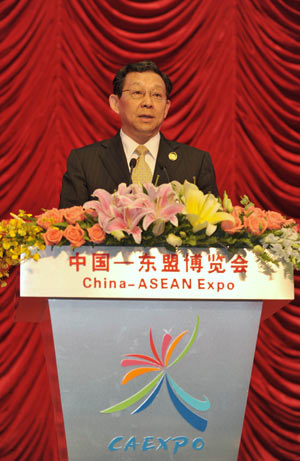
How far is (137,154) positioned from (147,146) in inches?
1.7

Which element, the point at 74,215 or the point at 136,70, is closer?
the point at 74,215

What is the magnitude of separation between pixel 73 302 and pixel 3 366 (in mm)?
1486

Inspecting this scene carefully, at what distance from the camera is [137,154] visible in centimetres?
175

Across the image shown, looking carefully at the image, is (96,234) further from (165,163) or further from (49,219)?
(165,163)

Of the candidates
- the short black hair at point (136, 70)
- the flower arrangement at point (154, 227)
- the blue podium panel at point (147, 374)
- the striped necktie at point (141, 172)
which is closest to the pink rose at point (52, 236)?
the flower arrangement at point (154, 227)

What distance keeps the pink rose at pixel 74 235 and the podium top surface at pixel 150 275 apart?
0.03 m

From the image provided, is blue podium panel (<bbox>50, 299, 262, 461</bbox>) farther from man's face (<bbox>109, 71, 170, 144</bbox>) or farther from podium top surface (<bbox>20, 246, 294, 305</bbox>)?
man's face (<bbox>109, 71, 170, 144</bbox>)

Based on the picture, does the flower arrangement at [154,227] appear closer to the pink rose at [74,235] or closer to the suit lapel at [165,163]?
the pink rose at [74,235]

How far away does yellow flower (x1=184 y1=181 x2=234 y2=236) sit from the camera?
1.11m

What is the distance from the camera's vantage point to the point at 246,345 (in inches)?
45.1

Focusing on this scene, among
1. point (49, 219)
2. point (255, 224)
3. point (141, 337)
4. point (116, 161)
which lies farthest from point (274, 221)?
point (116, 161)

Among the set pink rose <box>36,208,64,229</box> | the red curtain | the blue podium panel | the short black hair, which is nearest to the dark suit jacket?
the short black hair

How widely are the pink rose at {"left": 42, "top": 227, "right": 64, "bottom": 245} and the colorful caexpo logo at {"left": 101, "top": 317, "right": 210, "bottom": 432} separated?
266 millimetres

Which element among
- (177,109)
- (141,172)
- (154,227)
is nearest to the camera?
(154,227)
